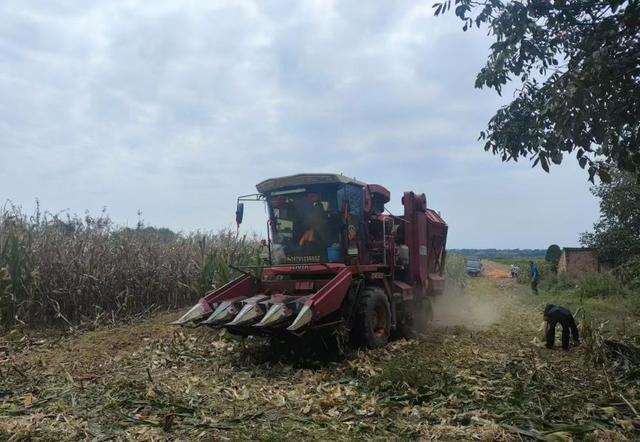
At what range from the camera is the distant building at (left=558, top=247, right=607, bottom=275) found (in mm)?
27484

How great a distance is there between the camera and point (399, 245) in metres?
10.2

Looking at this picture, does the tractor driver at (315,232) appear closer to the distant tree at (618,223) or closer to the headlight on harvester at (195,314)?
the headlight on harvester at (195,314)

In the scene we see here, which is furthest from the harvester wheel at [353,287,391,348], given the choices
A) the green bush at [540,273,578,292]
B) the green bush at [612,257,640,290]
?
the green bush at [540,273,578,292]

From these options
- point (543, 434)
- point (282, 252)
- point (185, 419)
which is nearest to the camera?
point (543, 434)

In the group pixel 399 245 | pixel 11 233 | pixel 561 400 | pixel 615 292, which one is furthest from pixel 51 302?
pixel 615 292

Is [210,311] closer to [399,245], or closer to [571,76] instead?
[399,245]

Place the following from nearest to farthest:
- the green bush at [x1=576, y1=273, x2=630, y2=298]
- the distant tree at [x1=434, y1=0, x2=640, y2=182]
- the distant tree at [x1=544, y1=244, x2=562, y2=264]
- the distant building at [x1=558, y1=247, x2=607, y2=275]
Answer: the distant tree at [x1=434, y1=0, x2=640, y2=182]
the green bush at [x1=576, y1=273, x2=630, y2=298]
the distant building at [x1=558, y1=247, x2=607, y2=275]
the distant tree at [x1=544, y1=244, x2=562, y2=264]

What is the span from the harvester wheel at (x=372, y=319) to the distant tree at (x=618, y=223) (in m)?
17.0

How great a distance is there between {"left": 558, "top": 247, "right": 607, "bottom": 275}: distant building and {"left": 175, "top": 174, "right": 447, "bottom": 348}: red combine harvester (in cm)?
2033

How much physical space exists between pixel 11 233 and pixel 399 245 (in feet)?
23.8

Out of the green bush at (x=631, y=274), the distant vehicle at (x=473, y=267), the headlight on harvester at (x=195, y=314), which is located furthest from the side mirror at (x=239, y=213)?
the distant vehicle at (x=473, y=267)

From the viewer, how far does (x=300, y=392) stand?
614 cm

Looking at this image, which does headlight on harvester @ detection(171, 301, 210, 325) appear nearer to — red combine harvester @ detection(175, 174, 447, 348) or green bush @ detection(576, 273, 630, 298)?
red combine harvester @ detection(175, 174, 447, 348)

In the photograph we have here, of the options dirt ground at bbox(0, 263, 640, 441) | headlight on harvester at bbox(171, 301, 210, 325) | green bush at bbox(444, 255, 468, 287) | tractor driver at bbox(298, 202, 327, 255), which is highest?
tractor driver at bbox(298, 202, 327, 255)
